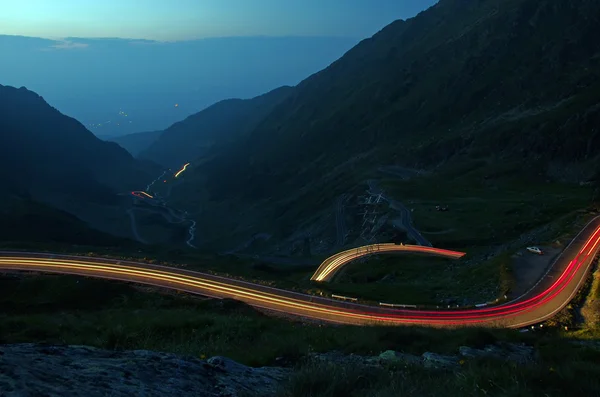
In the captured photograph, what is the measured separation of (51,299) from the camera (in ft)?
134

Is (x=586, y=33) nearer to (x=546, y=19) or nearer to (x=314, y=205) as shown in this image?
(x=546, y=19)

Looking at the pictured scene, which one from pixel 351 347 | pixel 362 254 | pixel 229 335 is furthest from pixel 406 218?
pixel 351 347

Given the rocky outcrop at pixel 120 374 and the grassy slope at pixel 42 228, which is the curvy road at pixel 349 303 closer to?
the rocky outcrop at pixel 120 374

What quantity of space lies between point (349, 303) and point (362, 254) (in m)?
36.1

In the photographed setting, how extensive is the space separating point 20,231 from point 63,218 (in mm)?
28249

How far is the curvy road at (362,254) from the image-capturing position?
70.1 meters

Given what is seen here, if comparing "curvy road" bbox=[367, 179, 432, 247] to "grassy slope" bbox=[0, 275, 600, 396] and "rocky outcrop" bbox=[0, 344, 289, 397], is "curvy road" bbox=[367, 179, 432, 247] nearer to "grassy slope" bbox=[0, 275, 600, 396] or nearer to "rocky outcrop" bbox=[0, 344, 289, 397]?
"grassy slope" bbox=[0, 275, 600, 396]

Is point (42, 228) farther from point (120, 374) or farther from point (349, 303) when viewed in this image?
point (120, 374)

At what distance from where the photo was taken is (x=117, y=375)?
25.5 ft

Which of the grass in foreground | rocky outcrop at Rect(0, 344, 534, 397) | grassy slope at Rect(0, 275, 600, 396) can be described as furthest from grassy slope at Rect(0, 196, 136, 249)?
rocky outcrop at Rect(0, 344, 534, 397)

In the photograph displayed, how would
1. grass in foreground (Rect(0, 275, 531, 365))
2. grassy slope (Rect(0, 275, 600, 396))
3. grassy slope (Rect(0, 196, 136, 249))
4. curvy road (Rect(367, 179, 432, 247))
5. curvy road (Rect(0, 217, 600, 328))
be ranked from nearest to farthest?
grassy slope (Rect(0, 275, 600, 396)) < grass in foreground (Rect(0, 275, 531, 365)) < curvy road (Rect(0, 217, 600, 328)) < curvy road (Rect(367, 179, 432, 247)) < grassy slope (Rect(0, 196, 136, 249))

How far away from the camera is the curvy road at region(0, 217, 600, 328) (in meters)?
35.3

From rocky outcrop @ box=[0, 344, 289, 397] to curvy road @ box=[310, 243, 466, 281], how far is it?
60.6 metres

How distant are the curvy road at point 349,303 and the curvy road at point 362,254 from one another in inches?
897
